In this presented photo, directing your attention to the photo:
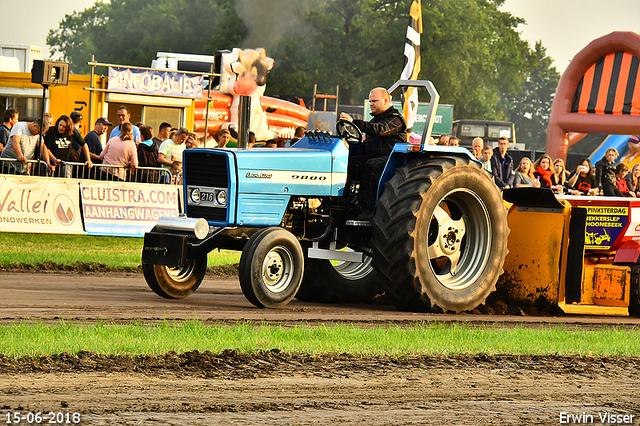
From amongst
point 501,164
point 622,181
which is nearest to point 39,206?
point 501,164

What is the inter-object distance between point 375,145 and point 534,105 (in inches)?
3880

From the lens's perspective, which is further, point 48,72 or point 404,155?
point 48,72

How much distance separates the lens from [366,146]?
9320mm

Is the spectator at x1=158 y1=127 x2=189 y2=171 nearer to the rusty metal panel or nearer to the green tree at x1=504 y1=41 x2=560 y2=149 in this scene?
the rusty metal panel

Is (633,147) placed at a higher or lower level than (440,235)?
higher

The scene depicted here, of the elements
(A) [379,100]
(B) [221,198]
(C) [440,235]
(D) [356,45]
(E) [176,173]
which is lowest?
(C) [440,235]

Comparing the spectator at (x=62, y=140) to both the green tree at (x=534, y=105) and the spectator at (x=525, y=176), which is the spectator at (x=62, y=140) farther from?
the green tree at (x=534, y=105)

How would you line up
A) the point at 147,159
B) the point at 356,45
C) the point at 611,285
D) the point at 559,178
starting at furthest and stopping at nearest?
the point at 356,45
the point at 147,159
the point at 559,178
the point at 611,285

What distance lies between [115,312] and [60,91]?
42.1 ft

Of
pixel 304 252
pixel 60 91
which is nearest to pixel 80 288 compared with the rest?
pixel 304 252

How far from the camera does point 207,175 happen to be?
8.77 meters

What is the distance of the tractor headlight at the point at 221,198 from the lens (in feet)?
28.5

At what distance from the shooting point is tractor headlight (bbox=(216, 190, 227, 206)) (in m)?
8.67

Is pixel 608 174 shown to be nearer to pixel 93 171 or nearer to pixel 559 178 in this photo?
pixel 559 178
